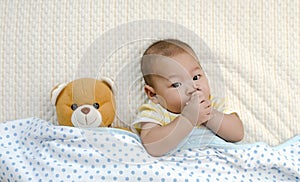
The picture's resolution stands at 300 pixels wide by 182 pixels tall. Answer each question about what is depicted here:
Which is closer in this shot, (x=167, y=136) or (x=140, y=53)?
(x=167, y=136)

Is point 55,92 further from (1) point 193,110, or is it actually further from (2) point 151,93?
(1) point 193,110

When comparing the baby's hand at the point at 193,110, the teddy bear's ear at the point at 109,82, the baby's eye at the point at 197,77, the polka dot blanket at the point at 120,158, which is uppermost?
the baby's eye at the point at 197,77

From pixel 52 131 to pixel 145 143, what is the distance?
0.24 m

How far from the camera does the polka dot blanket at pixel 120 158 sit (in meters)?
1.29

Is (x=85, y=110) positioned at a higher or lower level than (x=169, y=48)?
lower

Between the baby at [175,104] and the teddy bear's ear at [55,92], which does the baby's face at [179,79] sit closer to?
the baby at [175,104]

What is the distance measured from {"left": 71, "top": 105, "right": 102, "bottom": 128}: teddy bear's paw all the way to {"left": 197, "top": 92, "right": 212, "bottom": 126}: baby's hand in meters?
0.26

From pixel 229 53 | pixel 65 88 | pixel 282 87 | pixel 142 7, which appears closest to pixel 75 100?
pixel 65 88

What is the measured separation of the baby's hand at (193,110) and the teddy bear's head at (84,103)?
0.66 ft

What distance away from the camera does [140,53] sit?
4.83 ft

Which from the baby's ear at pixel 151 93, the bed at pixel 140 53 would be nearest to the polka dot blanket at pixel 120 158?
the bed at pixel 140 53

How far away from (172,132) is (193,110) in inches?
3.0

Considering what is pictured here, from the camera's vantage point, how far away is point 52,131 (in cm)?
134

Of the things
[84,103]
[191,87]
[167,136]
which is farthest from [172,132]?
[84,103]
